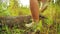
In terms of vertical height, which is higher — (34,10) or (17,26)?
(34,10)

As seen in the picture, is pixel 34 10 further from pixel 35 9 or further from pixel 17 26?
pixel 17 26

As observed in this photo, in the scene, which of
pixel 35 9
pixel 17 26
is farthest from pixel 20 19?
pixel 35 9

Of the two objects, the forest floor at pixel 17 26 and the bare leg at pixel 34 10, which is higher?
the bare leg at pixel 34 10

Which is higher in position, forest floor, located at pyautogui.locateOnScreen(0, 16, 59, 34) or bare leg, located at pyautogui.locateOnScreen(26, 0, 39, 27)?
bare leg, located at pyautogui.locateOnScreen(26, 0, 39, 27)

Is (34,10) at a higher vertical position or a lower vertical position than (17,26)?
higher

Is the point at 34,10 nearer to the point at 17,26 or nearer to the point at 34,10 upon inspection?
Answer: the point at 34,10

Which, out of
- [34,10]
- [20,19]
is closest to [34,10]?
[34,10]

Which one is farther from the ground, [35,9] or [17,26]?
[35,9]

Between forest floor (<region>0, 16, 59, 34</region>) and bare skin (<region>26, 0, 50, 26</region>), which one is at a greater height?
bare skin (<region>26, 0, 50, 26</region>)

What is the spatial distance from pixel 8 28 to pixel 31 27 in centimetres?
22

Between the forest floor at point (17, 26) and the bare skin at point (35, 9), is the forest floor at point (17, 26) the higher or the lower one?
the lower one

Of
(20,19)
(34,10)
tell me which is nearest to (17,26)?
(20,19)

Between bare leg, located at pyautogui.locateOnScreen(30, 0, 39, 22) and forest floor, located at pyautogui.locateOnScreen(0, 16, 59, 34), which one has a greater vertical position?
bare leg, located at pyautogui.locateOnScreen(30, 0, 39, 22)

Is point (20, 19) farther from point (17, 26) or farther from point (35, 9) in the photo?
point (35, 9)
